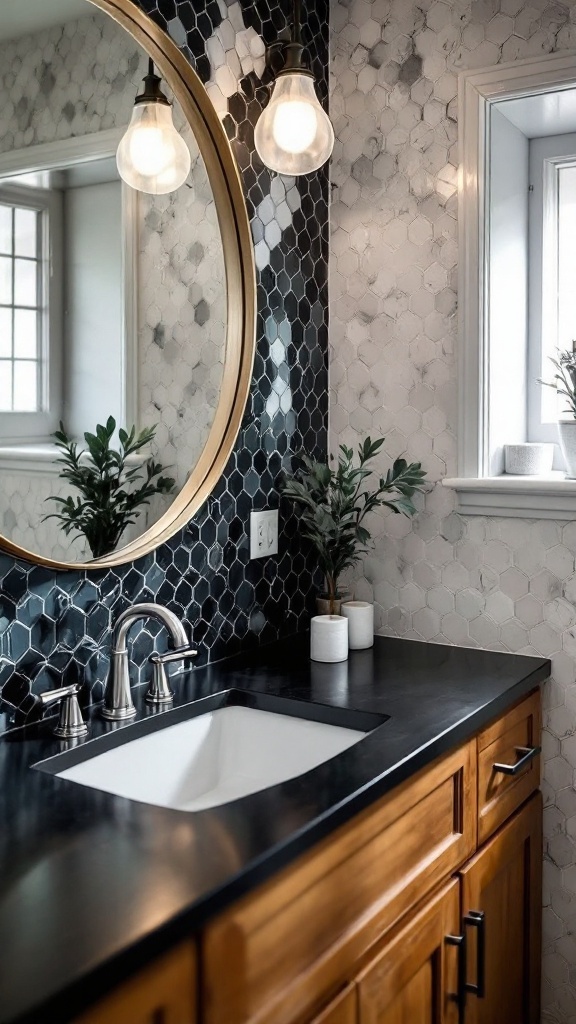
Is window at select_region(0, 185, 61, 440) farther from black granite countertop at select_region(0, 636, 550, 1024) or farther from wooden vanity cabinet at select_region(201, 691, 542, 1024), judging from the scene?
wooden vanity cabinet at select_region(201, 691, 542, 1024)

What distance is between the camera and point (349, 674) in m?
A: 1.83

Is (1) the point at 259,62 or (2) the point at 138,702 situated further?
(1) the point at 259,62

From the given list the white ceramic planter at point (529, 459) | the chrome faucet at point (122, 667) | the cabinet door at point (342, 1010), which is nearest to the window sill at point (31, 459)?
the chrome faucet at point (122, 667)

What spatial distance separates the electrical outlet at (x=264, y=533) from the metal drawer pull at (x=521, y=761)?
26.5 inches

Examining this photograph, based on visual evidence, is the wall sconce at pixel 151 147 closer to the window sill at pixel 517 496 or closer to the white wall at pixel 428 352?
the white wall at pixel 428 352

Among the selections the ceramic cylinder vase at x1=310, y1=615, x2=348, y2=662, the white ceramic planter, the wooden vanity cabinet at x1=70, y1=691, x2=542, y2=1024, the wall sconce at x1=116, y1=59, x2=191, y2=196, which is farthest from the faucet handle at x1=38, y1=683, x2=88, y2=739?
the white ceramic planter

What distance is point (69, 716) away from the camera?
1421 millimetres

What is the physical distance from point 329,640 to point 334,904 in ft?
2.55

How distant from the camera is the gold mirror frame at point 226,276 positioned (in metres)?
1.64

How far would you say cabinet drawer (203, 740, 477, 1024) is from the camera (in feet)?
3.31

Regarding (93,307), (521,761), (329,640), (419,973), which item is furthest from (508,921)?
(93,307)

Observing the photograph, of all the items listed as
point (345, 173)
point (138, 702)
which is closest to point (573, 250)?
point (345, 173)

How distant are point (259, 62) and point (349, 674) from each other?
51.8 inches

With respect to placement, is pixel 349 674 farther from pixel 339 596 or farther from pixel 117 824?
pixel 117 824
